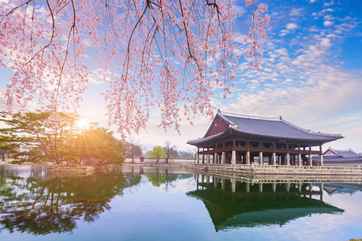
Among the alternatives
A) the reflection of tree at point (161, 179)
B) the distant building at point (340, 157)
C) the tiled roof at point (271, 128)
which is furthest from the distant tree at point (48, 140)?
the distant building at point (340, 157)

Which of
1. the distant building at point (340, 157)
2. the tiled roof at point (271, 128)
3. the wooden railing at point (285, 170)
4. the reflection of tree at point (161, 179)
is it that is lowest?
the reflection of tree at point (161, 179)

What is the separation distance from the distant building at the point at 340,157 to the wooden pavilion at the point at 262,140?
17937 millimetres

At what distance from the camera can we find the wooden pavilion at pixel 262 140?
92.0ft

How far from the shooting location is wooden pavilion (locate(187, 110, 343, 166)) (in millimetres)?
28031

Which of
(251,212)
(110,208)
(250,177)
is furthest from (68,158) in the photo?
(251,212)

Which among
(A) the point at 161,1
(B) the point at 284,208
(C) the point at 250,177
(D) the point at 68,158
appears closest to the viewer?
(A) the point at 161,1

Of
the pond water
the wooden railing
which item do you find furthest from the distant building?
the pond water

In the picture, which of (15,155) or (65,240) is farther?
(15,155)

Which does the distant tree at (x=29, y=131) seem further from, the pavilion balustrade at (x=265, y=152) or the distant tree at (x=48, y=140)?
the pavilion balustrade at (x=265, y=152)

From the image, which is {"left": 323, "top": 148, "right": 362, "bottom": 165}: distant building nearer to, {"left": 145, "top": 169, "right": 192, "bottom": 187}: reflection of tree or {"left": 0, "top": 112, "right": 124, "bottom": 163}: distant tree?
{"left": 145, "top": 169, "right": 192, "bottom": 187}: reflection of tree

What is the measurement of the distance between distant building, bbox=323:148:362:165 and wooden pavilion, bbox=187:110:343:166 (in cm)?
1794

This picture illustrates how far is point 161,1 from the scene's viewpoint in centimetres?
284

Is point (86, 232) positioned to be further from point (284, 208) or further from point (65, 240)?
point (284, 208)

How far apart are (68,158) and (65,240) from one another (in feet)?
89.3
